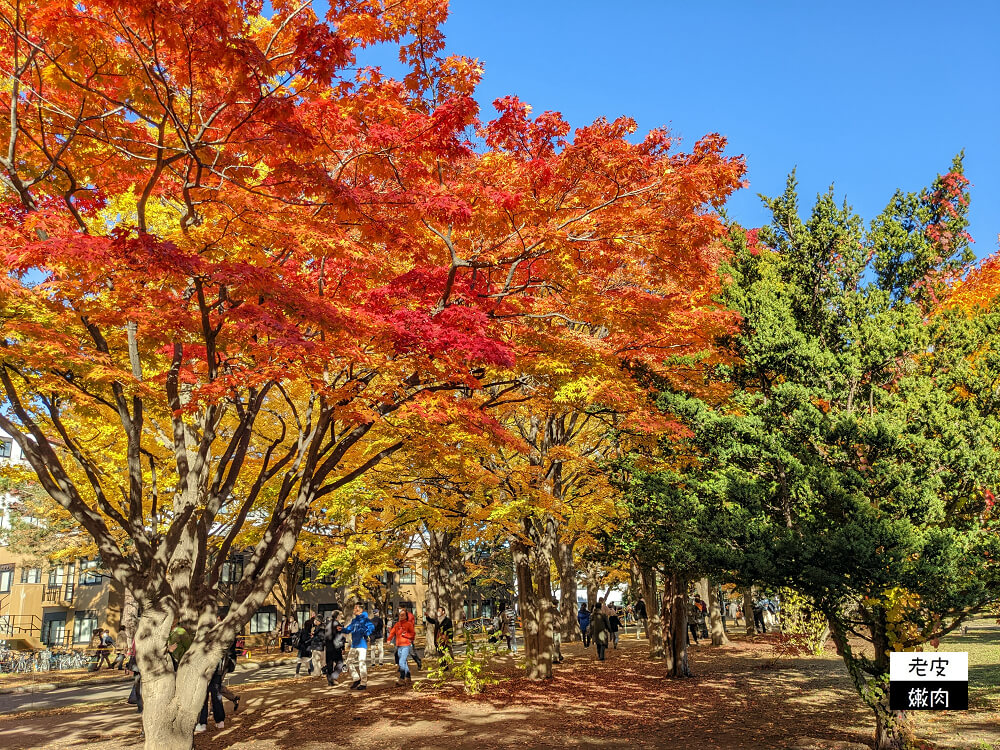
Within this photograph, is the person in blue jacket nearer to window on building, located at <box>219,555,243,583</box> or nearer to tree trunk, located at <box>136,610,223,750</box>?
tree trunk, located at <box>136,610,223,750</box>

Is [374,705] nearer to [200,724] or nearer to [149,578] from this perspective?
[200,724]

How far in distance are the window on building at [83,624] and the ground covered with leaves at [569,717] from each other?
31.5 metres

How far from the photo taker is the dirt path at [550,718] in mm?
10328

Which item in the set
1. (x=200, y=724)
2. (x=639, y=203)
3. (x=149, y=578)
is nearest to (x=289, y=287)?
(x=149, y=578)

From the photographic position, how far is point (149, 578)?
31.0 ft

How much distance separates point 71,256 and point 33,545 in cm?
3198

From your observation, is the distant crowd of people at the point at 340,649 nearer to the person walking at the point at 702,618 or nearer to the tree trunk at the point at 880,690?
the person walking at the point at 702,618

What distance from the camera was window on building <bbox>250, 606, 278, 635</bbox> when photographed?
48.0 metres

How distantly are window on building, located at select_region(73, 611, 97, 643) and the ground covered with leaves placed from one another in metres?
31.5

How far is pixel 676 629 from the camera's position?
1655 cm

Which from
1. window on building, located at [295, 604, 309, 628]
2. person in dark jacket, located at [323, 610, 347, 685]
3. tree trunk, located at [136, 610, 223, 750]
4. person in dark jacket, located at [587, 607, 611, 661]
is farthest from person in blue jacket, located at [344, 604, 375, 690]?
window on building, located at [295, 604, 309, 628]

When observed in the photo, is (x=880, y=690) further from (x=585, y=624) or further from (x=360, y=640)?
(x=585, y=624)

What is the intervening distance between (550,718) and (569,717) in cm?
35

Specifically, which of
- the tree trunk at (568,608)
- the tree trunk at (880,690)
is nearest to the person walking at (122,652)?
the tree trunk at (568,608)
